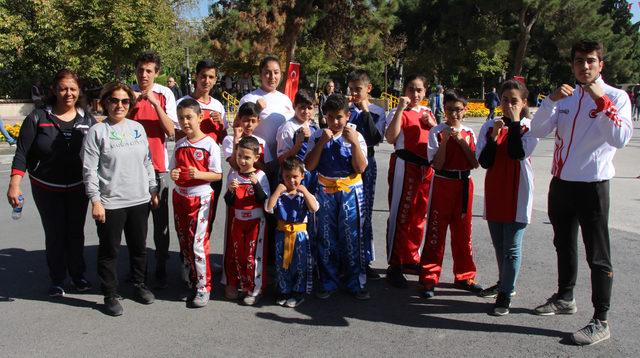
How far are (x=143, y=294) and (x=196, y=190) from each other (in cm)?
94

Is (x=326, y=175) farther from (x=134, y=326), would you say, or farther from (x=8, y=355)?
(x=8, y=355)

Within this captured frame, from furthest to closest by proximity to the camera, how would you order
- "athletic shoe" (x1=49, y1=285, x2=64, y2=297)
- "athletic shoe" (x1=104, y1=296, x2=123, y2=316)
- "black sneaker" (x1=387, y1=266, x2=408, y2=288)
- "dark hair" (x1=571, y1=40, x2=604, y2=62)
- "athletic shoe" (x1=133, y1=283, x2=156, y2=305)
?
"black sneaker" (x1=387, y1=266, x2=408, y2=288), "athletic shoe" (x1=49, y1=285, x2=64, y2=297), "athletic shoe" (x1=133, y1=283, x2=156, y2=305), "athletic shoe" (x1=104, y1=296, x2=123, y2=316), "dark hair" (x1=571, y1=40, x2=604, y2=62)

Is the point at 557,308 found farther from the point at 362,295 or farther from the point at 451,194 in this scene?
the point at 362,295

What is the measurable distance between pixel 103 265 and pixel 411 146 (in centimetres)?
266

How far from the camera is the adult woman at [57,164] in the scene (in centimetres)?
431

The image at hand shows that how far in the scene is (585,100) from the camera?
12.0ft

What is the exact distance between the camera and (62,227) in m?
4.54

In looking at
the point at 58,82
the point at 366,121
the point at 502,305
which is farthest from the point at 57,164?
the point at 502,305

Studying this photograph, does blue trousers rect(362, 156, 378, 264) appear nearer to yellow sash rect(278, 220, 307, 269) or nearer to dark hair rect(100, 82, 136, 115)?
yellow sash rect(278, 220, 307, 269)

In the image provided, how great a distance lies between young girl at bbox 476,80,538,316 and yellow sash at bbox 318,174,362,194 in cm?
100

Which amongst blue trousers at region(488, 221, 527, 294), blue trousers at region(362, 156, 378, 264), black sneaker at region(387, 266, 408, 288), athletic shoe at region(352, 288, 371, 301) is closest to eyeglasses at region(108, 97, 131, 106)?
blue trousers at region(362, 156, 378, 264)

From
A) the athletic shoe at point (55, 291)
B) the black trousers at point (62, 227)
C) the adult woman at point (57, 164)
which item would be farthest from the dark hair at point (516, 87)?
the athletic shoe at point (55, 291)

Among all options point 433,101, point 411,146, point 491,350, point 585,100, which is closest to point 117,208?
point 411,146

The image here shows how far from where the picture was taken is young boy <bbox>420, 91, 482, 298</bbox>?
14.4 ft
